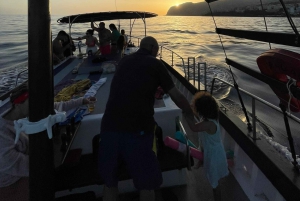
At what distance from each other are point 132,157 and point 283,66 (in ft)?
4.75

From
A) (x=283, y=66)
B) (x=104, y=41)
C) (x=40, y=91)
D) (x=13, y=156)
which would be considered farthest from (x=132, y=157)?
(x=104, y=41)

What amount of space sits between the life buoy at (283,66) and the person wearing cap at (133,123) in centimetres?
85

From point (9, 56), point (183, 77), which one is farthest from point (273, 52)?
point (9, 56)

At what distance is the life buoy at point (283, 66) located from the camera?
1.83 m

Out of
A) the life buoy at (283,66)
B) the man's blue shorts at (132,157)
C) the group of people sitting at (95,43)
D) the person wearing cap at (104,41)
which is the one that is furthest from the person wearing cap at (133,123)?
the person wearing cap at (104,41)

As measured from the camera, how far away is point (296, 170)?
7.65 feet

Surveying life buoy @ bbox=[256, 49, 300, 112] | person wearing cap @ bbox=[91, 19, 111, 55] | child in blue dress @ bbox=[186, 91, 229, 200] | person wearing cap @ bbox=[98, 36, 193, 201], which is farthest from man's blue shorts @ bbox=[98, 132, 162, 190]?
person wearing cap @ bbox=[91, 19, 111, 55]

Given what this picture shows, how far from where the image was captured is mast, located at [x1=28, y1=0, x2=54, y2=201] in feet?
5.13

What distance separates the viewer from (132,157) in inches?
Answer: 83.4

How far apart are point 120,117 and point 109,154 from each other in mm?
338

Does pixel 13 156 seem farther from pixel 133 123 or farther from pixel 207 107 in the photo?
pixel 207 107

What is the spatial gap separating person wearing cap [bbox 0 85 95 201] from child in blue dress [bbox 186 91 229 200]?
1.67 meters

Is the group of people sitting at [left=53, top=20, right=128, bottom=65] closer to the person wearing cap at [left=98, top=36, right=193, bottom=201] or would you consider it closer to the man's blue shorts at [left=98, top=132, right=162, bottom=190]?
the person wearing cap at [left=98, top=36, right=193, bottom=201]

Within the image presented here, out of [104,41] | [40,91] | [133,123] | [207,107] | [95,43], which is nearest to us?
[40,91]
